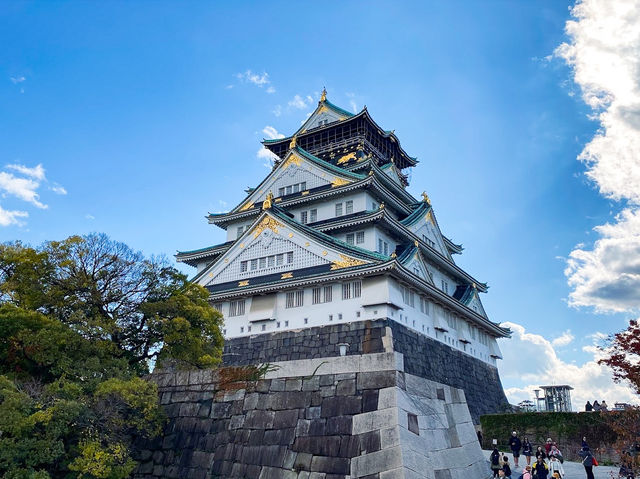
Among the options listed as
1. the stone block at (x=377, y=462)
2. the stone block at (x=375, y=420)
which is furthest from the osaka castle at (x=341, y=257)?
the stone block at (x=377, y=462)

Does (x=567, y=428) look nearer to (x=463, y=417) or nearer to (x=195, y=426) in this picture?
(x=463, y=417)

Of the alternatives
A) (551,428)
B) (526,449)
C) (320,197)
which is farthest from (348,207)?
(526,449)

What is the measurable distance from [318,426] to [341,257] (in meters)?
16.3

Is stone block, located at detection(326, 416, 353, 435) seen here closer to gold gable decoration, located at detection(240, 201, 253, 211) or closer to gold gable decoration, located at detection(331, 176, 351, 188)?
gold gable decoration, located at detection(331, 176, 351, 188)

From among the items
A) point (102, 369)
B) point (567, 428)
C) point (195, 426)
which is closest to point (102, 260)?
point (102, 369)

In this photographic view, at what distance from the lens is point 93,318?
15281 millimetres

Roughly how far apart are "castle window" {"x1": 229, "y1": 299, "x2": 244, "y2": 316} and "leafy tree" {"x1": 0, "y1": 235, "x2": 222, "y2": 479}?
13.3m

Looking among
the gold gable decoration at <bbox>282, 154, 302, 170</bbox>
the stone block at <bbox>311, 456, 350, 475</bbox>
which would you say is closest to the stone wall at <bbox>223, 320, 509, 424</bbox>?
the stone block at <bbox>311, 456, 350, 475</bbox>

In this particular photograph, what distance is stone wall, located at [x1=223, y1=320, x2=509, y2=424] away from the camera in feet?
86.1

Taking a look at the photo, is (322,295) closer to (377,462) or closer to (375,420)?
(375,420)

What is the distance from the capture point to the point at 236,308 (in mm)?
31359

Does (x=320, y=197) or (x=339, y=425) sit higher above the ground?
(x=320, y=197)

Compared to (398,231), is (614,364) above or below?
below

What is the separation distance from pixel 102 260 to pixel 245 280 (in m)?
15.6
